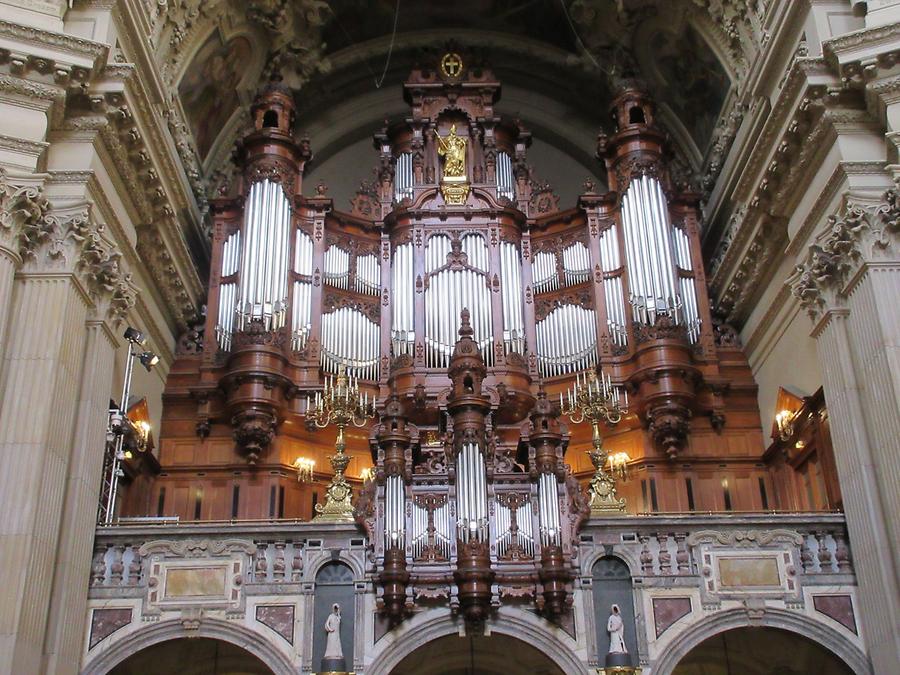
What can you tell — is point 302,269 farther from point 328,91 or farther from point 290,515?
point 328,91

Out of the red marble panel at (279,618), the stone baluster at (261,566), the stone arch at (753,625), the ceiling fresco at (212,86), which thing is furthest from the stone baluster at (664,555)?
the ceiling fresco at (212,86)

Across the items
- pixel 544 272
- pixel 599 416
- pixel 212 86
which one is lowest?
pixel 599 416

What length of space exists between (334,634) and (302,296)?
8933 mm

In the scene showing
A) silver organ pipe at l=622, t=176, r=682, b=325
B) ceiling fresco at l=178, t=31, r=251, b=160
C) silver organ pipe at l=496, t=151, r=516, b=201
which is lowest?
silver organ pipe at l=622, t=176, r=682, b=325

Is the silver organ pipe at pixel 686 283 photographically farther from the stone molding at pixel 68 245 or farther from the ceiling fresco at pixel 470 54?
the stone molding at pixel 68 245

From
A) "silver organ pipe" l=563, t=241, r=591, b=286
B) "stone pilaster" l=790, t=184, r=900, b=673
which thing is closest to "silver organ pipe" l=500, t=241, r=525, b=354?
"silver organ pipe" l=563, t=241, r=591, b=286

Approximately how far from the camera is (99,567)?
16.0 meters

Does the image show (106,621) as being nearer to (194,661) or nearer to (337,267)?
(194,661)

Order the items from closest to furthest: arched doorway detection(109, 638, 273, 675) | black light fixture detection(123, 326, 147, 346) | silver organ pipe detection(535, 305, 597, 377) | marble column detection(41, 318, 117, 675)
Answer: marble column detection(41, 318, 117, 675) → arched doorway detection(109, 638, 273, 675) → black light fixture detection(123, 326, 147, 346) → silver organ pipe detection(535, 305, 597, 377)

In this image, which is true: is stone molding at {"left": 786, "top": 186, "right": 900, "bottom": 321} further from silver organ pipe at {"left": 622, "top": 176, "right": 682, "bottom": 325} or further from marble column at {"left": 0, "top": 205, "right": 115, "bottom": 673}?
marble column at {"left": 0, "top": 205, "right": 115, "bottom": 673}

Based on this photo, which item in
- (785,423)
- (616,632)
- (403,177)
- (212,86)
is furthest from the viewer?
(403,177)

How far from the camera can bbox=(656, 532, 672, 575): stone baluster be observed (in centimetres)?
1600

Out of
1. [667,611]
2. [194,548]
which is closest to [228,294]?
[194,548]

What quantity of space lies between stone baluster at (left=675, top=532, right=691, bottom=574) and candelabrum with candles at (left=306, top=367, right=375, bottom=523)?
196 inches
